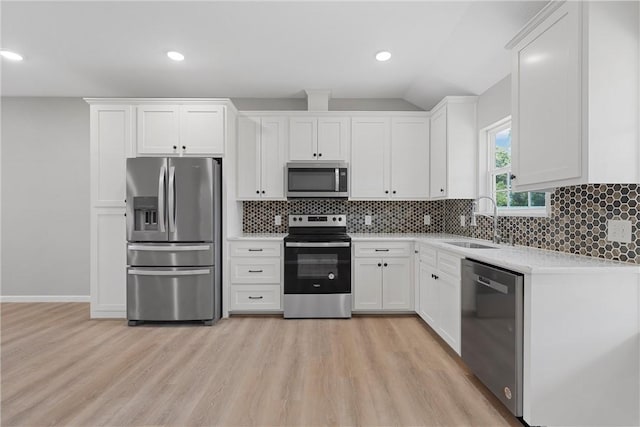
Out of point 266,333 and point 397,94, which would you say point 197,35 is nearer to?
point 397,94

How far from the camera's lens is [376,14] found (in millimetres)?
2455

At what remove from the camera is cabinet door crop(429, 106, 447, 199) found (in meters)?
3.54

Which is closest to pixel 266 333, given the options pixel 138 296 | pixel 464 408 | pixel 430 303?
pixel 138 296

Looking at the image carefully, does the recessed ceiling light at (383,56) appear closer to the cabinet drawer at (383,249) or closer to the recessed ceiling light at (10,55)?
the cabinet drawer at (383,249)

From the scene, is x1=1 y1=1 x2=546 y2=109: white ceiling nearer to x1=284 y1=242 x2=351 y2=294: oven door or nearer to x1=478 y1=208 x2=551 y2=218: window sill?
x1=478 y1=208 x2=551 y2=218: window sill

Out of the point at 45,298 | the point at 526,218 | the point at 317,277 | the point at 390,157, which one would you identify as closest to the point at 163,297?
the point at 317,277

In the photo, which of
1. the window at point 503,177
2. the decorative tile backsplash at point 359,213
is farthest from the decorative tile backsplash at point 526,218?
the window at point 503,177

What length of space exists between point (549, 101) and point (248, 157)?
9.67 feet

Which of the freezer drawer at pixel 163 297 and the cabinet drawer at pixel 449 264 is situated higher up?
the cabinet drawer at pixel 449 264

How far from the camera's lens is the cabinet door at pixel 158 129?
3.47 metres

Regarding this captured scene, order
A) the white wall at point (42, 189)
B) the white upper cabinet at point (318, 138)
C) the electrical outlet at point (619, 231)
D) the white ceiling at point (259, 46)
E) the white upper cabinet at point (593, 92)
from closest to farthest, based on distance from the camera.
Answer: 1. the white upper cabinet at point (593, 92)
2. the electrical outlet at point (619, 231)
3. the white ceiling at point (259, 46)
4. the white upper cabinet at point (318, 138)
5. the white wall at point (42, 189)

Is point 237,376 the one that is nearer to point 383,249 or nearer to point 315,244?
point 315,244

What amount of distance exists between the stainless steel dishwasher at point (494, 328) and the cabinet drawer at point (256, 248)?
78.2 inches

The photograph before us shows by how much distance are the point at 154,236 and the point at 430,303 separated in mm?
2799
